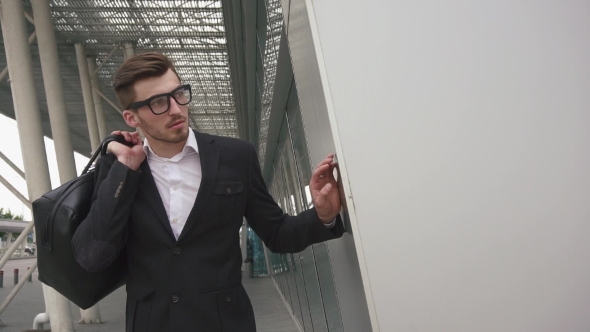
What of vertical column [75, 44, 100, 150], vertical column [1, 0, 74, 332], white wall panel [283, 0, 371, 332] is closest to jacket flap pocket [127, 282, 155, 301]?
white wall panel [283, 0, 371, 332]

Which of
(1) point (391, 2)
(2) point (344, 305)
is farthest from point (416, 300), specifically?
(2) point (344, 305)

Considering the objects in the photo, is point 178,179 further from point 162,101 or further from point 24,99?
point 24,99

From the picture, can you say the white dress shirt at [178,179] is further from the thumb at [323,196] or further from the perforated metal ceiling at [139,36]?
the perforated metal ceiling at [139,36]

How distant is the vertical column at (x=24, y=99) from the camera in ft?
35.2

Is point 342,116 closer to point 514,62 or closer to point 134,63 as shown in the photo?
point 514,62

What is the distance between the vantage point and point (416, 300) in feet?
6.38

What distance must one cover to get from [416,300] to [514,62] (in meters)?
0.81

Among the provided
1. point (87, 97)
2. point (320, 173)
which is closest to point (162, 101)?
point (320, 173)

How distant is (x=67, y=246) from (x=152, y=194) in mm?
368

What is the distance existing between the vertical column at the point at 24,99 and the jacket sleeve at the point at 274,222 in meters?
9.15

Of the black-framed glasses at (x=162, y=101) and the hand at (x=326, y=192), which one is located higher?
the black-framed glasses at (x=162, y=101)

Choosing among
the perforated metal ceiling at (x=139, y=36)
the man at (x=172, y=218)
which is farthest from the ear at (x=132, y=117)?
the perforated metal ceiling at (x=139, y=36)

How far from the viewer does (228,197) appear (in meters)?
2.43

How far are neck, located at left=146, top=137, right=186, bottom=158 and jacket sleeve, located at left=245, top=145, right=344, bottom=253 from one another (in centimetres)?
30
